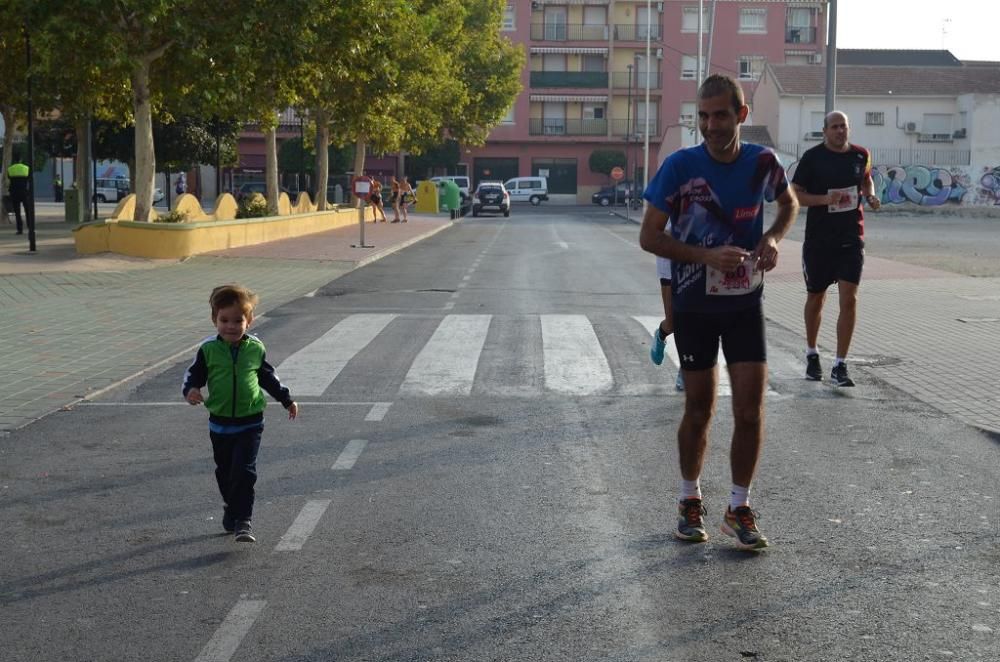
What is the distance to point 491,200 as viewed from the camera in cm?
6150

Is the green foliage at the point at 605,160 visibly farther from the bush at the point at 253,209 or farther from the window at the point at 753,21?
the bush at the point at 253,209

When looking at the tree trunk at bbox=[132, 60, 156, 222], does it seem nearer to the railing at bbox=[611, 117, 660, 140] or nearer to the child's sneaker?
the child's sneaker

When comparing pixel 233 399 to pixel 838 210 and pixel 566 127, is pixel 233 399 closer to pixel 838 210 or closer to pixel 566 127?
pixel 838 210

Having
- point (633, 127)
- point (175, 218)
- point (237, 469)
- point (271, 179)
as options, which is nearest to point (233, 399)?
point (237, 469)

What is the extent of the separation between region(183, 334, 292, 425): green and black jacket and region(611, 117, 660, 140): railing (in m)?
78.7

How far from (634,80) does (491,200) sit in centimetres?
2784

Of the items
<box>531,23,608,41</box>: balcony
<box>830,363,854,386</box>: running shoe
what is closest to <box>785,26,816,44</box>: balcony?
<box>531,23,608,41</box>: balcony

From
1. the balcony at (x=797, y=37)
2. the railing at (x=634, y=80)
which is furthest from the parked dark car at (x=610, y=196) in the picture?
the balcony at (x=797, y=37)

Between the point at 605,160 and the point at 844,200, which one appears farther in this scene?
the point at 605,160

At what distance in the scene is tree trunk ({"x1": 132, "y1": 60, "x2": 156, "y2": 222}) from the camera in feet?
78.5

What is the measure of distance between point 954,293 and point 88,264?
13.2 metres

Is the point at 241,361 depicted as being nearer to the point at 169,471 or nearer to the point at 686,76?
the point at 169,471

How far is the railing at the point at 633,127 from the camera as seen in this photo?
8496 cm

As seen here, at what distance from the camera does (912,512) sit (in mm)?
6082
